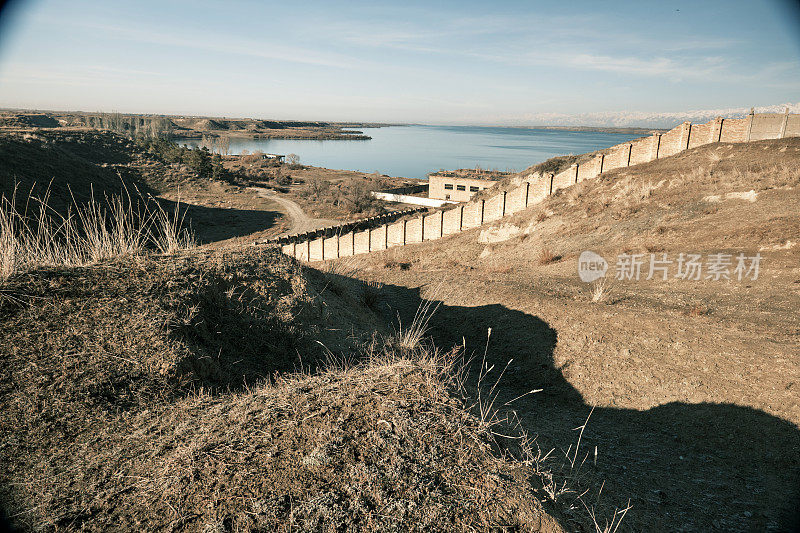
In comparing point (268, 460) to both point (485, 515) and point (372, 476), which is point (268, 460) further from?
point (485, 515)

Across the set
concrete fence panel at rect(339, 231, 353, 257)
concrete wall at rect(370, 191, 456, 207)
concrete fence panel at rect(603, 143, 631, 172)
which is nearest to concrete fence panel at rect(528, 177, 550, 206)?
concrete fence panel at rect(603, 143, 631, 172)

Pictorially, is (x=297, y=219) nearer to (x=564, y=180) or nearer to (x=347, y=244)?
(x=347, y=244)

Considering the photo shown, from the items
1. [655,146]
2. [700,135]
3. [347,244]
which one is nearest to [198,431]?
[347,244]

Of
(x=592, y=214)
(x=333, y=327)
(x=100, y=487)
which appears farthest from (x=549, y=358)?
(x=592, y=214)

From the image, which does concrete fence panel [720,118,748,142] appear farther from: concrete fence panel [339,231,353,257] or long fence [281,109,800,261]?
concrete fence panel [339,231,353,257]

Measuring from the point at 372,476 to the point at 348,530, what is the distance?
0.36 metres

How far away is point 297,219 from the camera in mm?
42656

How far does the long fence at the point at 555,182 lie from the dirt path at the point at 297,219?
51.1 feet

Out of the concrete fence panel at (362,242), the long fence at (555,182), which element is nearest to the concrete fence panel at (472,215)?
the long fence at (555,182)

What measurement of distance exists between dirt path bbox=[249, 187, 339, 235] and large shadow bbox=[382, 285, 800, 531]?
3351 cm

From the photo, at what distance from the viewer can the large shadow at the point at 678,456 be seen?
3668mm

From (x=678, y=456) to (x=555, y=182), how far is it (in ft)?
53.7

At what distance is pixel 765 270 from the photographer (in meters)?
8.69

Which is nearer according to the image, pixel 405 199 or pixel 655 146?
pixel 655 146
